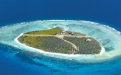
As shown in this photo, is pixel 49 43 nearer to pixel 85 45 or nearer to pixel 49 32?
pixel 49 32

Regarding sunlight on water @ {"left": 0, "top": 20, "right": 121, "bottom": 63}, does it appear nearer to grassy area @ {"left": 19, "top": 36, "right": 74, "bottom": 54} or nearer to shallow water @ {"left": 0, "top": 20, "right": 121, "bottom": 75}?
shallow water @ {"left": 0, "top": 20, "right": 121, "bottom": 75}

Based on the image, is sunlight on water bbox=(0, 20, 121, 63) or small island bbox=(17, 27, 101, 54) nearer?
sunlight on water bbox=(0, 20, 121, 63)

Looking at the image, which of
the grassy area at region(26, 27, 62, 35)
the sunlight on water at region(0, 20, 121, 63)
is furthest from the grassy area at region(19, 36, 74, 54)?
the grassy area at region(26, 27, 62, 35)

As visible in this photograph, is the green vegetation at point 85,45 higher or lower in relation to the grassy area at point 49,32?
lower

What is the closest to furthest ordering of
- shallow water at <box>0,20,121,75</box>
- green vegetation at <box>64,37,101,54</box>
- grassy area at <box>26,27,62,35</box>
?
shallow water at <box>0,20,121,75</box> < green vegetation at <box>64,37,101,54</box> < grassy area at <box>26,27,62,35</box>

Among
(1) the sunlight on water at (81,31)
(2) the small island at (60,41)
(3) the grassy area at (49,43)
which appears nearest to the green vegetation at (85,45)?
(2) the small island at (60,41)

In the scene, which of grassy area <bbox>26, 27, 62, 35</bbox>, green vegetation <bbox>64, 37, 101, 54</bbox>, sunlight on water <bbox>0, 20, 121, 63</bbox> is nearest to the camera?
sunlight on water <bbox>0, 20, 121, 63</bbox>

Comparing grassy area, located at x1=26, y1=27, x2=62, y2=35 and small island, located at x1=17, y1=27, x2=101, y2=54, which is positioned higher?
grassy area, located at x1=26, y1=27, x2=62, y2=35

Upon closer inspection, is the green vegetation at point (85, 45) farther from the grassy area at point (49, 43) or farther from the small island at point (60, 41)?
the grassy area at point (49, 43)
